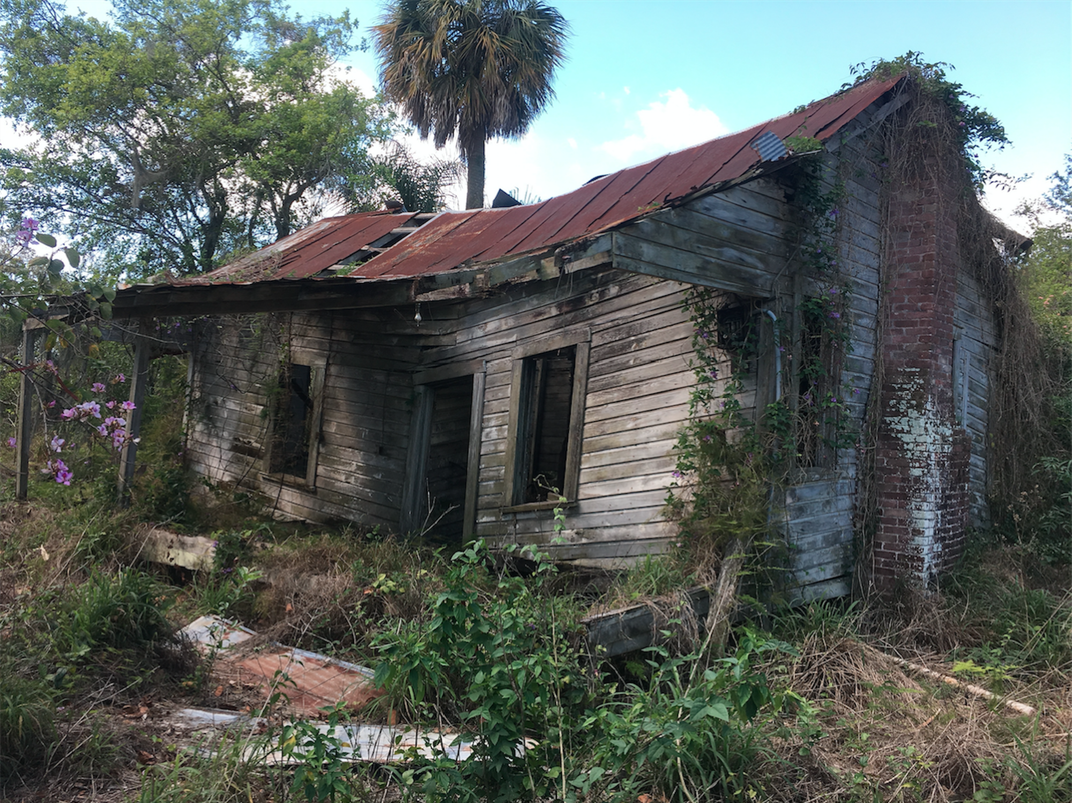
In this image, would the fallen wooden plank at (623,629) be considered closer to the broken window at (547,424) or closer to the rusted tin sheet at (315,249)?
the broken window at (547,424)

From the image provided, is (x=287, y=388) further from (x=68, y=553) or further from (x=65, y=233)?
(x=65, y=233)

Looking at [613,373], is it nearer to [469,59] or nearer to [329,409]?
[329,409]

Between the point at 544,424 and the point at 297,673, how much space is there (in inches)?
177

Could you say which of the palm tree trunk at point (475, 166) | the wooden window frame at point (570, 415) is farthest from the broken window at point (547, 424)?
the palm tree trunk at point (475, 166)

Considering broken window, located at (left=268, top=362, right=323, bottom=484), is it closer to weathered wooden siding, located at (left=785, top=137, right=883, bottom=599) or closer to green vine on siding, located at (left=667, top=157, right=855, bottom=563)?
green vine on siding, located at (left=667, top=157, right=855, bottom=563)

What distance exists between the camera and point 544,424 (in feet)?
29.5

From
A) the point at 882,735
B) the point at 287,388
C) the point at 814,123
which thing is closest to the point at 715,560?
the point at 882,735

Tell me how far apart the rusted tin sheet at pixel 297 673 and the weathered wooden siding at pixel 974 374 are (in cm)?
682

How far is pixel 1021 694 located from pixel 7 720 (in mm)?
6171

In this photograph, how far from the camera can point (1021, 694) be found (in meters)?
5.02

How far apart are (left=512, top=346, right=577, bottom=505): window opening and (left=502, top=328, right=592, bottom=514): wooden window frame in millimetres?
35

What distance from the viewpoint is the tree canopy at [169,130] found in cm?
2034

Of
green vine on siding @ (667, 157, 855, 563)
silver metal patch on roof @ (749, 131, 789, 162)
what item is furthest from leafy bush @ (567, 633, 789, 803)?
silver metal patch on roof @ (749, 131, 789, 162)

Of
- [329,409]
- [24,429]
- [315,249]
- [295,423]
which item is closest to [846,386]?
[329,409]
